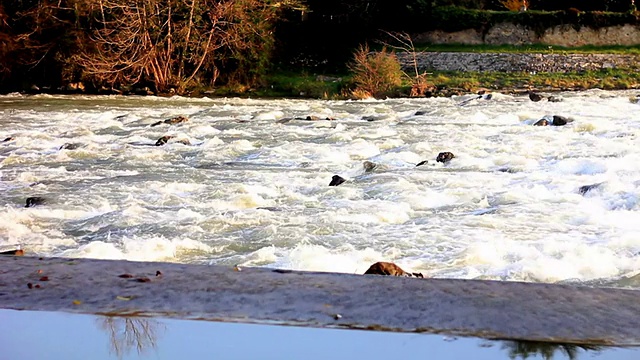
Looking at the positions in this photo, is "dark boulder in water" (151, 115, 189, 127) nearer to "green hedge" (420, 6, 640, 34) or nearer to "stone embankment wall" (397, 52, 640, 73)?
"stone embankment wall" (397, 52, 640, 73)

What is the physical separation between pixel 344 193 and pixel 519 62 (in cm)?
2086

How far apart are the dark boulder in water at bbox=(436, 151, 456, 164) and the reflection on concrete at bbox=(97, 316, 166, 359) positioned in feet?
30.0

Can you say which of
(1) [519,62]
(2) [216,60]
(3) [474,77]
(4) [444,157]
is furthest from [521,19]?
(4) [444,157]

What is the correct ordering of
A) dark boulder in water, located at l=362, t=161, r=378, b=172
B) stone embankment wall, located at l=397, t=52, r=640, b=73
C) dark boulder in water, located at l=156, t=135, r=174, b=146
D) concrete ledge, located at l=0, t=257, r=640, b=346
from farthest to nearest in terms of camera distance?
stone embankment wall, located at l=397, t=52, r=640, b=73
dark boulder in water, located at l=156, t=135, r=174, b=146
dark boulder in water, located at l=362, t=161, r=378, b=172
concrete ledge, located at l=0, t=257, r=640, b=346

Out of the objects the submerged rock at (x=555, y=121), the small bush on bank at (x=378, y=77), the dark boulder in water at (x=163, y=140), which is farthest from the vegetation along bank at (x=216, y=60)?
the dark boulder in water at (x=163, y=140)

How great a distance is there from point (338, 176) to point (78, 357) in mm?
7795

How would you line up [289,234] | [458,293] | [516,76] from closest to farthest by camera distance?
[458,293] < [289,234] < [516,76]

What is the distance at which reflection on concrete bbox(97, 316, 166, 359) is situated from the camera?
321 centimetres

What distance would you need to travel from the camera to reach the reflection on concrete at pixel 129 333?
10.5 ft

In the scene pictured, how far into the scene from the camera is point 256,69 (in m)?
30.0

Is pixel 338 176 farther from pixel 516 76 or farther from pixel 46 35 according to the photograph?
pixel 46 35

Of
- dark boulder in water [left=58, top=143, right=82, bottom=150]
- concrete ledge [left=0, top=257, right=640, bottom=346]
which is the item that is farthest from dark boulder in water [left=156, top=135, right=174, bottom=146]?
concrete ledge [left=0, top=257, right=640, bottom=346]

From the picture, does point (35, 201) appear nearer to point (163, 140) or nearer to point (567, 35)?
point (163, 140)

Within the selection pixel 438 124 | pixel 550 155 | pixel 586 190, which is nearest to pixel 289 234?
pixel 586 190
